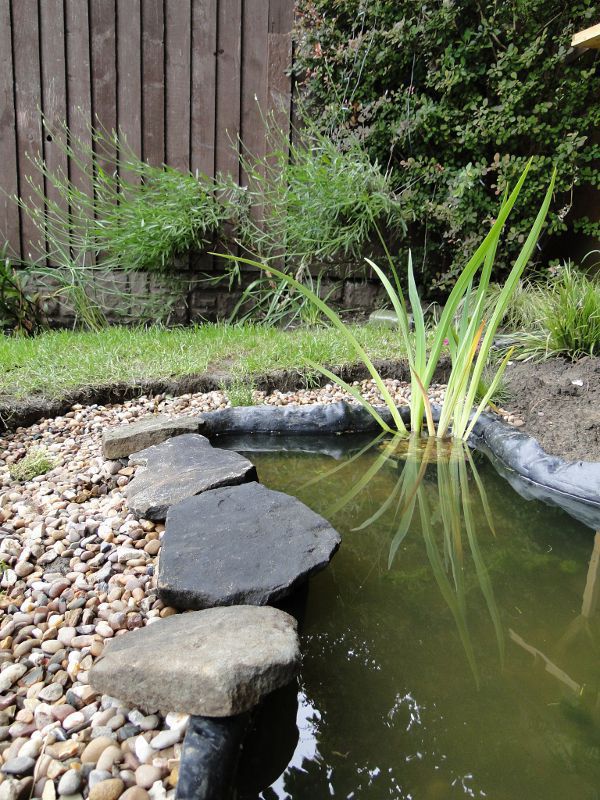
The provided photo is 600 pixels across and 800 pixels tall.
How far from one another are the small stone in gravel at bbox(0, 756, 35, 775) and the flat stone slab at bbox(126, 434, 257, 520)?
2.40 feet

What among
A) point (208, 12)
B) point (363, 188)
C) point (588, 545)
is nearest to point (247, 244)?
point (363, 188)

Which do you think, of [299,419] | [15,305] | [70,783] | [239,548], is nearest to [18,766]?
[70,783]

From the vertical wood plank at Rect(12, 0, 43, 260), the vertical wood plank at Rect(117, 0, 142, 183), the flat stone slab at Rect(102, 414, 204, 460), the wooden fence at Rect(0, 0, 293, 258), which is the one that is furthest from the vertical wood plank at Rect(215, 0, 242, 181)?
the flat stone slab at Rect(102, 414, 204, 460)

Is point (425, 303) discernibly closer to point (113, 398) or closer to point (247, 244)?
point (247, 244)

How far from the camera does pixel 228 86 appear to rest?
145 inches

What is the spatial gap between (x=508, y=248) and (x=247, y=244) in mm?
1771

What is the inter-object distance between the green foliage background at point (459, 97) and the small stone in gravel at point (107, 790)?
11.4ft

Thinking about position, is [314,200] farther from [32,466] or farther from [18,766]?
[18,766]

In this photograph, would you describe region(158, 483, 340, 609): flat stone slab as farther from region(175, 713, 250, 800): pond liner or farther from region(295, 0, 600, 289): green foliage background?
region(295, 0, 600, 289): green foliage background

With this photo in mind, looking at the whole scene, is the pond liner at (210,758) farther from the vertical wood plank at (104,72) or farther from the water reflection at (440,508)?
the vertical wood plank at (104,72)

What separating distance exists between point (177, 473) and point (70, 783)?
97 centimetres

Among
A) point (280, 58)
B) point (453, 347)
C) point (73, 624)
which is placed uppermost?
point (280, 58)

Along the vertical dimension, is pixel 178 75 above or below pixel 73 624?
above

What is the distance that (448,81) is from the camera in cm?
346
